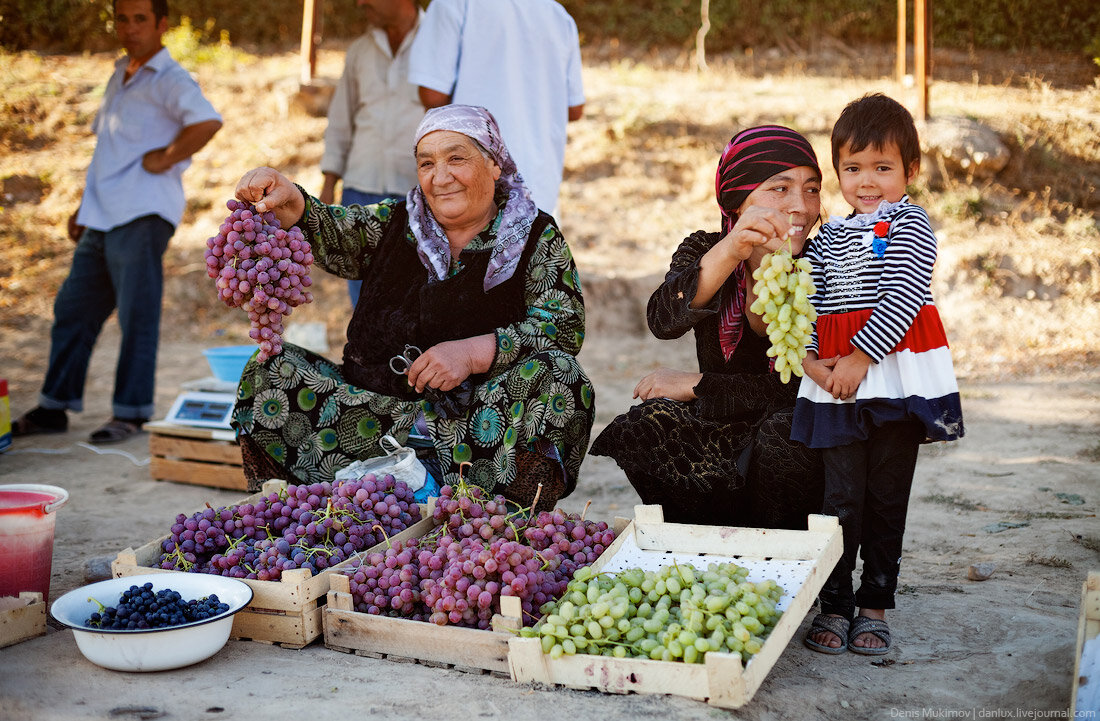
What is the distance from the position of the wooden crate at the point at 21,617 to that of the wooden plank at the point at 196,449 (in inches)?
68.5

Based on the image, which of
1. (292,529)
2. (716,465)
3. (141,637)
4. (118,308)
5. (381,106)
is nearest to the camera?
(141,637)

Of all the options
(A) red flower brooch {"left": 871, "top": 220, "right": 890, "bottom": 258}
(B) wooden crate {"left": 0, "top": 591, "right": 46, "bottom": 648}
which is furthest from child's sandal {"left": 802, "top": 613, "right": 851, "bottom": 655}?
(B) wooden crate {"left": 0, "top": 591, "right": 46, "bottom": 648}

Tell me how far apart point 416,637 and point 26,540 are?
117 cm

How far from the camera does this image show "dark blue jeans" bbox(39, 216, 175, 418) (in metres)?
4.94

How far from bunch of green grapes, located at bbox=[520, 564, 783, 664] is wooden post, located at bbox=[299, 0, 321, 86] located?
6.88 meters

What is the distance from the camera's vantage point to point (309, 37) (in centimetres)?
846

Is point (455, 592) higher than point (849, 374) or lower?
lower

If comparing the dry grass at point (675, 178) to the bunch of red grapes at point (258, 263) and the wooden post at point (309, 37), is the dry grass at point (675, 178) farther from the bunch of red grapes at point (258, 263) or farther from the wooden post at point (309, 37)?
the bunch of red grapes at point (258, 263)

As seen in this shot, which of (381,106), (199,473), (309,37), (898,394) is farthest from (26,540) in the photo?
(309,37)

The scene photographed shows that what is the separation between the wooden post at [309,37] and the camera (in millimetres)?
8016

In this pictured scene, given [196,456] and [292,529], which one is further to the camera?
[196,456]

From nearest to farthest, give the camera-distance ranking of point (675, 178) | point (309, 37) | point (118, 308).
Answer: point (118, 308) < point (309, 37) < point (675, 178)

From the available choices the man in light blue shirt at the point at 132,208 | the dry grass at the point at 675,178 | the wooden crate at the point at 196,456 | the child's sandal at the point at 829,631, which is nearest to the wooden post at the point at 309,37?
the dry grass at the point at 675,178

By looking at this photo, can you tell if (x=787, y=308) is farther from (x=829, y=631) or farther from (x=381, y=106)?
(x=381, y=106)
